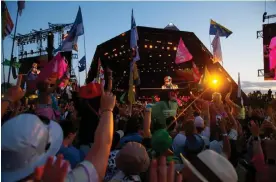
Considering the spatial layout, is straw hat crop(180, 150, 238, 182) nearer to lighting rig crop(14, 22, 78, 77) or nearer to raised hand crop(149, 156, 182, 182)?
raised hand crop(149, 156, 182, 182)

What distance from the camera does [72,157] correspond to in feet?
10.5

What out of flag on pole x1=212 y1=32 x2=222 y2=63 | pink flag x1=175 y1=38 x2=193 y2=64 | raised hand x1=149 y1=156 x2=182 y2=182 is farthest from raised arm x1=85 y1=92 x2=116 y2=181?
flag on pole x1=212 y1=32 x2=222 y2=63

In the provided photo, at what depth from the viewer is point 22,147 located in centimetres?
153

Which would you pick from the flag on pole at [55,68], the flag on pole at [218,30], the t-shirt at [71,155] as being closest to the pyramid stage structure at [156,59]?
the flag on pole at [218,30]

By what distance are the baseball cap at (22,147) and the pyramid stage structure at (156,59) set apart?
918 inches

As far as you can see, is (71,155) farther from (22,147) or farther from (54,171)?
(54,171)

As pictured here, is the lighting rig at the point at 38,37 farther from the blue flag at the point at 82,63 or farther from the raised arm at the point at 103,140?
the raised arm at the point at 103,140

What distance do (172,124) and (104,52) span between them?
84.1 ft

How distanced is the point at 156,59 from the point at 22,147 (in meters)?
30.5

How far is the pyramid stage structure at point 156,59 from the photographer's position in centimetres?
2712

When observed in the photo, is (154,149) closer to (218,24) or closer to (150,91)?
(218,24)

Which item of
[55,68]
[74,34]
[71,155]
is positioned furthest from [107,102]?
[74,34]

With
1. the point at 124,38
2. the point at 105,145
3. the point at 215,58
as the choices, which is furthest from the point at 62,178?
the point at 124,38

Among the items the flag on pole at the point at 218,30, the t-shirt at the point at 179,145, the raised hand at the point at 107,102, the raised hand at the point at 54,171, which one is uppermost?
the flag on pole at the point at 218,30
